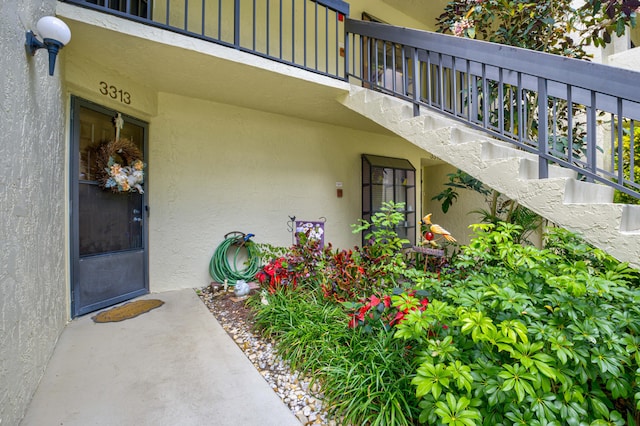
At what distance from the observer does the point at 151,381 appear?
1.87 meters

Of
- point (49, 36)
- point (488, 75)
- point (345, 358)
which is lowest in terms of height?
point (345, 358)

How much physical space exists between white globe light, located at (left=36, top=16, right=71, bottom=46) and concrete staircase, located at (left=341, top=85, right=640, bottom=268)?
109 inches

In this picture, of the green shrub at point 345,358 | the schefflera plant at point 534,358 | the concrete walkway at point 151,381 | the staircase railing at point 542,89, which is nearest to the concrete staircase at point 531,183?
the staircase railing at point 542,89

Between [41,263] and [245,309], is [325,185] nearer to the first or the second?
[245,309]

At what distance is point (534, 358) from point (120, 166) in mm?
3778

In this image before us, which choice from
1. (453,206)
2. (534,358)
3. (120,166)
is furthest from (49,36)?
(453,206)

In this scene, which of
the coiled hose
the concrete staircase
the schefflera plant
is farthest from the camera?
the coiled hose

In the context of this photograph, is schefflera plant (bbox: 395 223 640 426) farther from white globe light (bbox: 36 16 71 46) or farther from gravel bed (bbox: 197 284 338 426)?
white globe light (bbox: 36 16 71 46)

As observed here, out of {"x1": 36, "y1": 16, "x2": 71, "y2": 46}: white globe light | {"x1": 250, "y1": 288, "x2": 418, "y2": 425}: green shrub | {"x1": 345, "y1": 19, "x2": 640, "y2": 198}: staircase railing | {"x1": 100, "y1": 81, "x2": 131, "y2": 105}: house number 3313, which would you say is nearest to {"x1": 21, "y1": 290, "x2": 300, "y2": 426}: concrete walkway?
{"x1": 250, "y1": 288, "x2": 418, "y2": 425}: green shrub

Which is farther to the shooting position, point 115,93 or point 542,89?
point 115,93

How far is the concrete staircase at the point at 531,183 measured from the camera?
1791mm

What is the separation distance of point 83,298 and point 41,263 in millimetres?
1169

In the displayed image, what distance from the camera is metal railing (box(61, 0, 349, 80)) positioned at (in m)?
2.95

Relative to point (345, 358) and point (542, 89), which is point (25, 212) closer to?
point (345, 358)
